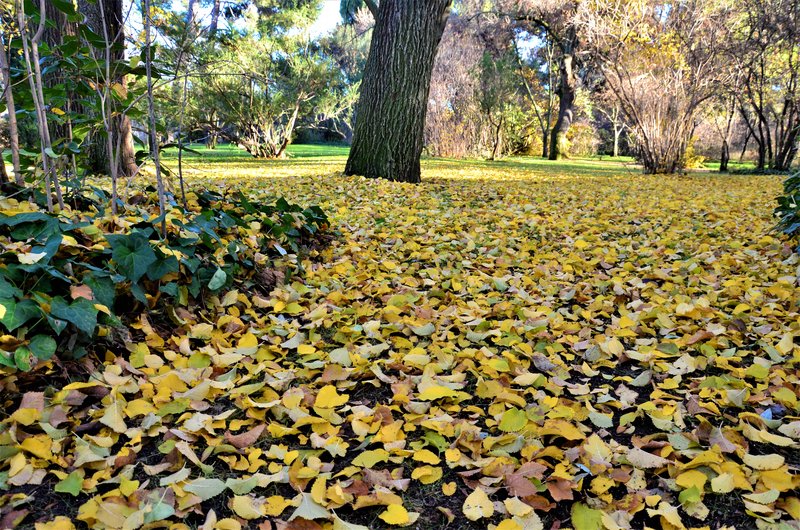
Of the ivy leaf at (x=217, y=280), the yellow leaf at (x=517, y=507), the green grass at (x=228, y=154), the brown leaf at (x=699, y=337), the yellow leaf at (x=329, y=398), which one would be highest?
the green grass at (x=228, y=154)

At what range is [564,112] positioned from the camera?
16844 millimetres

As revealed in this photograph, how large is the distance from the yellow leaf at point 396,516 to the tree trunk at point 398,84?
513cm

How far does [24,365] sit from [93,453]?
1.09ft

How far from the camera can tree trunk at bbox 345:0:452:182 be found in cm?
575

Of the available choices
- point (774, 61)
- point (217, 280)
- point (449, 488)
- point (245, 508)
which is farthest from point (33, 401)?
point (774, 61)

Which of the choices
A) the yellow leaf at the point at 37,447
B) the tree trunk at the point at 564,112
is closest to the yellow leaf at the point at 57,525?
the yellow leaf at the point at 37,447

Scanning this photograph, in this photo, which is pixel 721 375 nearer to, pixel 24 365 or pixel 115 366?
pixel 115 366

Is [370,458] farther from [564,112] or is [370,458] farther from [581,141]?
[581,141]

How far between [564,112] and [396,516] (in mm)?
17508

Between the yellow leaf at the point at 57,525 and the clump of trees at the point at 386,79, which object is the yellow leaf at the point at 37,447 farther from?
the clump of trees at the point at 386,79

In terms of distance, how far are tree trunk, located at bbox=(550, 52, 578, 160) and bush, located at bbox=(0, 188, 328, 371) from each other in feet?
49.8

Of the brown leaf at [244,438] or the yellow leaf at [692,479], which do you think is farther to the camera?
the brown leaf at [244,438]

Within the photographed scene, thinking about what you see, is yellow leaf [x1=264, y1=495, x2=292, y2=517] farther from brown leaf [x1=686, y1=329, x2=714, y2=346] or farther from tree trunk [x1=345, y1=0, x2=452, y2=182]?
tree trunk [x1=345, y1=0, x2=452, y2=182]

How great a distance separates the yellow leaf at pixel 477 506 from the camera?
45.6 inches
